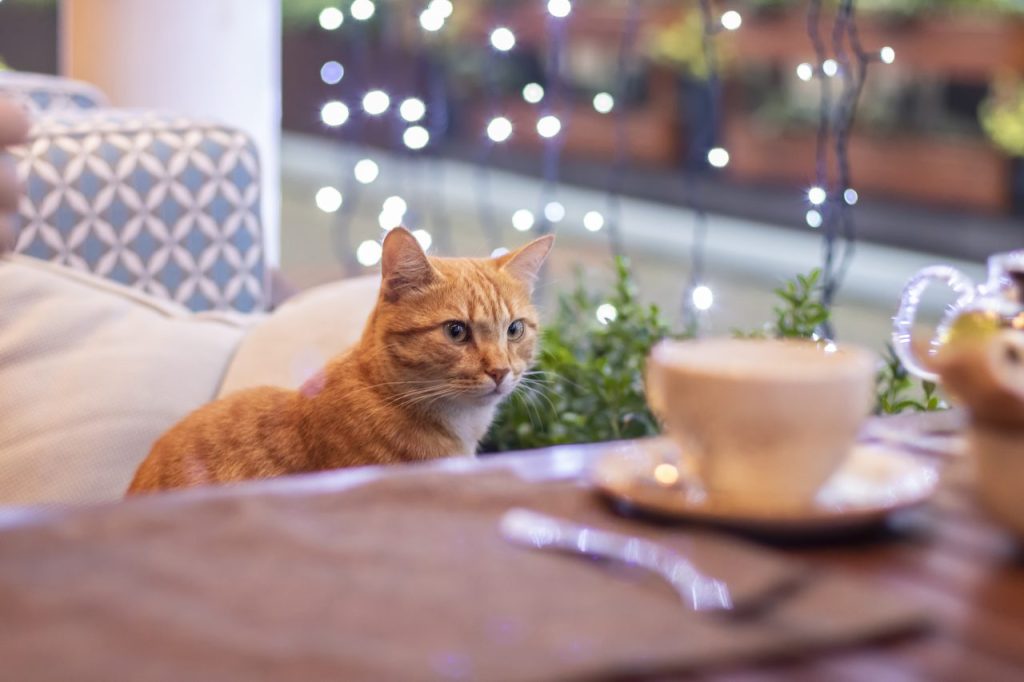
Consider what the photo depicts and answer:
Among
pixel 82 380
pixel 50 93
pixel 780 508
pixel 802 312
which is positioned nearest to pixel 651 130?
pixel 50 93

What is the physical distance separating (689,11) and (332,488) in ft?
23.7

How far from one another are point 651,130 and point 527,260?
640 cm

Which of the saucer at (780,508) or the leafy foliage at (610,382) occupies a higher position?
the saucer at (780,508)

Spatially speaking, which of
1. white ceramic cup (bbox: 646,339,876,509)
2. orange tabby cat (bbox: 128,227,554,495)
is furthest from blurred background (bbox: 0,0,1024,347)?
white ceramic cup (bbox: 646,339,876,509)

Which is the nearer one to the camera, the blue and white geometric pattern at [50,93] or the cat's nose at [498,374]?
the cat's nose at [498,374]

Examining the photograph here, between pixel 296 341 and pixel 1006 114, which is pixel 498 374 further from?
pixel 1006 114

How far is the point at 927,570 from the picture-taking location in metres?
0.79

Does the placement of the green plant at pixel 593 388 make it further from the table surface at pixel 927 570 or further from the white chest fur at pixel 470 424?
the table surface at pixel 927 570

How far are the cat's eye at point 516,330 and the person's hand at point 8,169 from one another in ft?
2.61

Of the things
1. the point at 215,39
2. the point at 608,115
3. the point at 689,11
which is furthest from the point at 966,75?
the point at 215,39

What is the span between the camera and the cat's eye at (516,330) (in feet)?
6.08

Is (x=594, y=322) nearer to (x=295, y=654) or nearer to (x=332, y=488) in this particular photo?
(x=332, y=488)

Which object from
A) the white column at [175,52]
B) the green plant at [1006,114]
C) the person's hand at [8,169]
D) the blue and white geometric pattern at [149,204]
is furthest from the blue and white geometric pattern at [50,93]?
the green plant at [1006,114]

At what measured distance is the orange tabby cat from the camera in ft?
5.80
